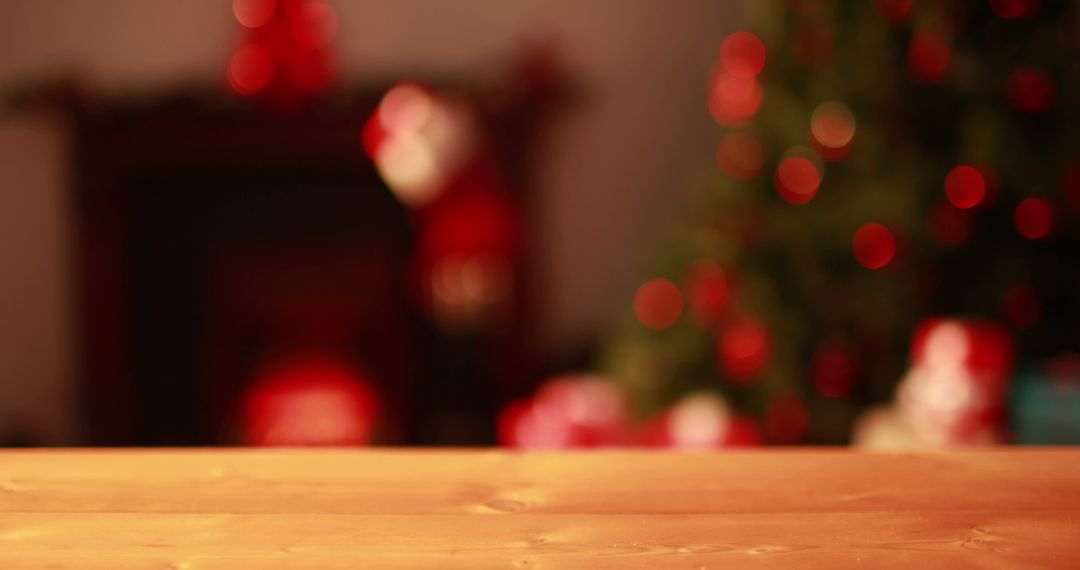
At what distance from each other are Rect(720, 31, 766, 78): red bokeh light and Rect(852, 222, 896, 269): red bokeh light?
19.4 inches

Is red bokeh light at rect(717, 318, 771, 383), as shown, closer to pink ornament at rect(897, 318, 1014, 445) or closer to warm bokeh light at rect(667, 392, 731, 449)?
warm bokeh light at rect(667, 392, 731, 449)

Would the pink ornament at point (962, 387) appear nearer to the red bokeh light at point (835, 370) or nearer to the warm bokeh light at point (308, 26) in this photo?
the red bokeh light at point (835, 370)

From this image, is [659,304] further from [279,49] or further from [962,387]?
[279,49]

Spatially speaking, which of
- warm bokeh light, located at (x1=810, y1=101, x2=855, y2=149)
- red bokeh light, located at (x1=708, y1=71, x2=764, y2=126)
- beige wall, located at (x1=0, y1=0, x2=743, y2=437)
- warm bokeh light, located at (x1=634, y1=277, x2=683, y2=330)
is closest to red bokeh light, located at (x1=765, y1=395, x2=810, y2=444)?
warm bokeh light, located at (x1=634, y1=277, x2=683, y2=330)

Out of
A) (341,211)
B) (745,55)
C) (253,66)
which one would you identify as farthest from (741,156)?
(341,211)

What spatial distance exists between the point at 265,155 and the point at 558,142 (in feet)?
3.41

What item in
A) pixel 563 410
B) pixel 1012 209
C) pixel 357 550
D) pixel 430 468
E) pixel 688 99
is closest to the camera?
pixel 357 550

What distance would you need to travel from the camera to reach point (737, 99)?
7.04ft

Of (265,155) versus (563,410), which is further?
(265,155)

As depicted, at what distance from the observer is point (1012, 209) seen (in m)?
1.73

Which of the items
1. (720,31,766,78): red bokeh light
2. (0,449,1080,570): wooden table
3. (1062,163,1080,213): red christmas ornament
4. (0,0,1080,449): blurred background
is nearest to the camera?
(0,449,1080,570): wooden table

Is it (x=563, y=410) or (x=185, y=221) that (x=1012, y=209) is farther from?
(x=185, y=221)

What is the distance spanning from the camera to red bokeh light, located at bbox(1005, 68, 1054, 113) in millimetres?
1666

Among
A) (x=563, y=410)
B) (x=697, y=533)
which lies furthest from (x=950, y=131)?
(x=697, y=533)
